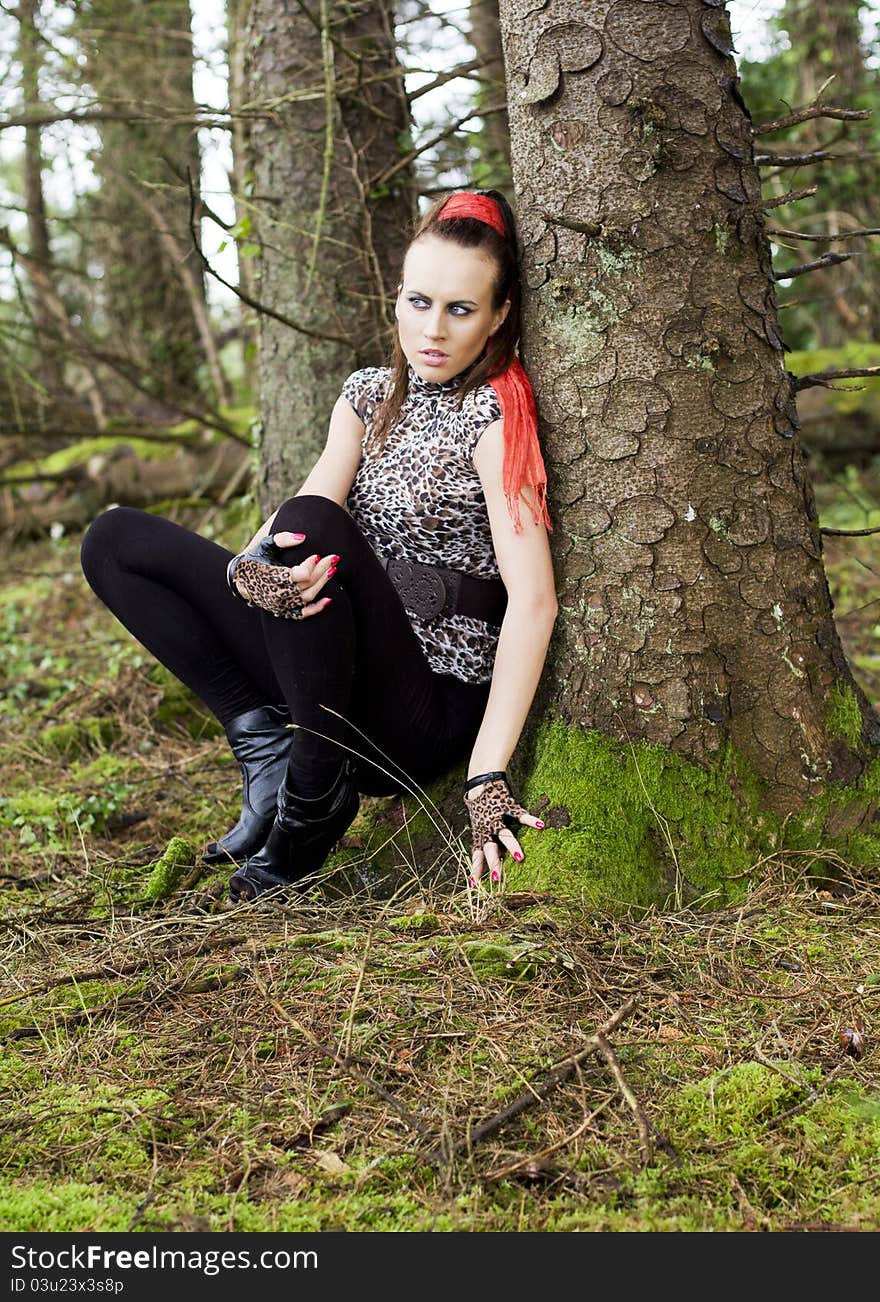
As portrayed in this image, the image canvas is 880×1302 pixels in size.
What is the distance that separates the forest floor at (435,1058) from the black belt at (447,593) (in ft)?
1.90

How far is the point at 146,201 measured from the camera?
8195mm

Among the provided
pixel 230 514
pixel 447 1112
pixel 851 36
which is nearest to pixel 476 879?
pixel 447 1112

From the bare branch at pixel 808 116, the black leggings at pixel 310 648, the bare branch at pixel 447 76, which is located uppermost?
the bare branch at pixel 447 76

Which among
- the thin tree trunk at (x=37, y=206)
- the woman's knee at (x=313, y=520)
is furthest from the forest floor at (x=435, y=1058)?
the thin tree trunk at (x=37, y=206)

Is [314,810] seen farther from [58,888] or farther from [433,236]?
[433,236]

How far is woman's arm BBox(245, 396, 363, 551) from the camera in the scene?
114 inches

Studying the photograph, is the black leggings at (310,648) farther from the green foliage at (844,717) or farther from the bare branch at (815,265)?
the bare branch at (815,265)

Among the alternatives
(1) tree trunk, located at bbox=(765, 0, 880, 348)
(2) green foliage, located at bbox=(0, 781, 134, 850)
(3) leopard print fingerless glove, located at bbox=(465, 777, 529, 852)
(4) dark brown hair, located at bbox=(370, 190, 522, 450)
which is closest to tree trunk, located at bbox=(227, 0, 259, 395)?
(2) green foliage, located at bbox=(0, 781, 134, 850)

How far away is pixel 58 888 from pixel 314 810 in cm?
87

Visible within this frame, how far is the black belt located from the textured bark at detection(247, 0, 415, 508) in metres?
1.52

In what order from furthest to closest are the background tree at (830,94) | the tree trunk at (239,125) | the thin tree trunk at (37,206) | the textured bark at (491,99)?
1. the background tree at (830,94)
2. the thin tree trunk at (37,206)
3. the tree trunk at (239,125)
4. the textured bark at (491,99)

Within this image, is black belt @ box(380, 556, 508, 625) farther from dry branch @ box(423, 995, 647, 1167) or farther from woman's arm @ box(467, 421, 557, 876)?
dry branch @ box(423, 995, 647, 1167)

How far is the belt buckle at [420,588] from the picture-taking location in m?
2.81

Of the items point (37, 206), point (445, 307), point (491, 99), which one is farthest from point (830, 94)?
point (445, 307)
